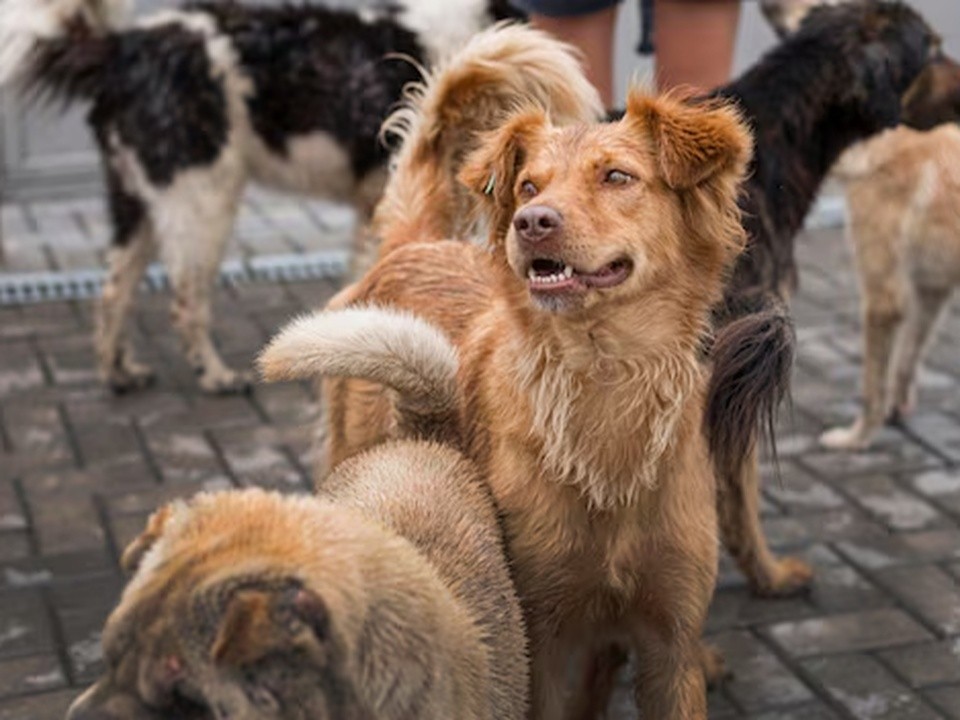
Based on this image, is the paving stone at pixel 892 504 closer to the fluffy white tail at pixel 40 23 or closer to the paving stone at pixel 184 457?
the paving stone at pixel 184 457

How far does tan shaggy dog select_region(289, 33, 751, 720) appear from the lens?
9.27 ft

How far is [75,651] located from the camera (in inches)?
158

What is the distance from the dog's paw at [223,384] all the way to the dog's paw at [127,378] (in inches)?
8.7

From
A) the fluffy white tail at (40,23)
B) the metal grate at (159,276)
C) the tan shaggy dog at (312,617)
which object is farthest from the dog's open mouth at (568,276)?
the metal grate at (159,276)

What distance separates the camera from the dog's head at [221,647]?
7.20ft

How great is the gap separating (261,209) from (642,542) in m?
5.14

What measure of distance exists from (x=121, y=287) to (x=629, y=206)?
3357 millimetres

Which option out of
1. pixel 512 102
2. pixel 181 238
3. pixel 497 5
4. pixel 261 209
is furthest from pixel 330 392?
pixel 261 209

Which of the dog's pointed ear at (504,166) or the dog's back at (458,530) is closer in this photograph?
the dog's back at (458,530)

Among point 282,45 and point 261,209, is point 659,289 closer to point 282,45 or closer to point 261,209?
point 282,45

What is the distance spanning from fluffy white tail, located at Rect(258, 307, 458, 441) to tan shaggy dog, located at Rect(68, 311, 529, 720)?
0.98ft

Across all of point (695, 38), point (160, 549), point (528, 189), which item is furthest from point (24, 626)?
point (695, 38)

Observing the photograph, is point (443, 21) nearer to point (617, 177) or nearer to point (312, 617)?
point (617, 177)

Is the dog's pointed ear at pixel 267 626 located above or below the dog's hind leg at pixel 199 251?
above
